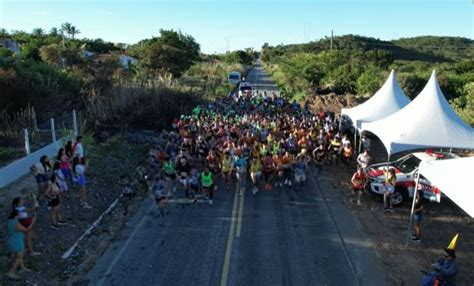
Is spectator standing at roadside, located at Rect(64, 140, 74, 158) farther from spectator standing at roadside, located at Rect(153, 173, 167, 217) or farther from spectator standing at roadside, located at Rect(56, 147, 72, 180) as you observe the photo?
spectator standing at roadside, located at Rect(153, 173, 167, 217)

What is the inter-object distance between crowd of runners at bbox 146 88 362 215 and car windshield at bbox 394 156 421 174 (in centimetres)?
315

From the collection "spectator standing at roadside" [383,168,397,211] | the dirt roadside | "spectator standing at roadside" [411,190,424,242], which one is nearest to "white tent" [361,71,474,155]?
"spectator standing at roadside" [383,168,397,211]

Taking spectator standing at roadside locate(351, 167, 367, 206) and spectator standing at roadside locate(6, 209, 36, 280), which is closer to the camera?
spectator standing at roadside locate(6, 209, 36, 280)

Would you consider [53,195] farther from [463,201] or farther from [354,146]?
[354,146]

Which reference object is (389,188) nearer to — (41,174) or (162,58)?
(41,174)

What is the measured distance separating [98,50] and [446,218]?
333 ft

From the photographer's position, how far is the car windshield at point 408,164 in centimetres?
1300

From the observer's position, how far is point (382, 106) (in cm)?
1923

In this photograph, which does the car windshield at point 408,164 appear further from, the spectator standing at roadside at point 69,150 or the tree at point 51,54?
the tree at point 51,54

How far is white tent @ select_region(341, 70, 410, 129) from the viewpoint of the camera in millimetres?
18656

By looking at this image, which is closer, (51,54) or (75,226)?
(75,226)

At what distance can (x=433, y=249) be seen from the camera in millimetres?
9906

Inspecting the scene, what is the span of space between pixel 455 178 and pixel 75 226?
9.03 meters

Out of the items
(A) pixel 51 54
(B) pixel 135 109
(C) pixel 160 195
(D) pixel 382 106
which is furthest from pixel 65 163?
(A) pixel 51 54
